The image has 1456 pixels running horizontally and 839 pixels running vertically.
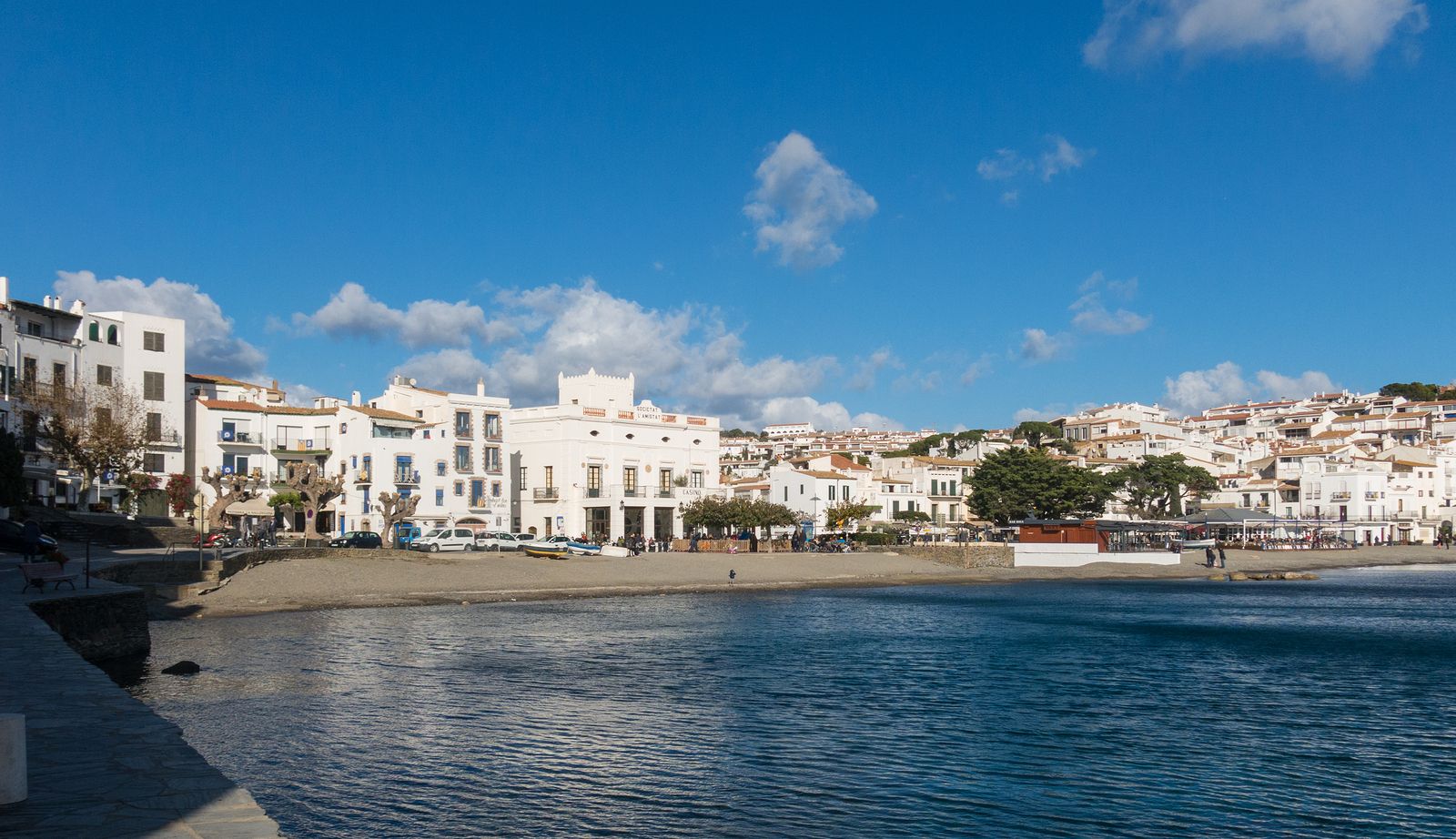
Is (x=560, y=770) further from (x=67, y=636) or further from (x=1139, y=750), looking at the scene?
(x=67, y=636)

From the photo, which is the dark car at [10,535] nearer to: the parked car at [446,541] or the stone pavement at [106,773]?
the parked car at [446,541]

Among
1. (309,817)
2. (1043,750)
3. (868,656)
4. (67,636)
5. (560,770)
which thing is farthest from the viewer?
(868,656)

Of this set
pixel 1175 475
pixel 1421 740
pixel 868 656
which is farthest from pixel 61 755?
pixel 1175 475

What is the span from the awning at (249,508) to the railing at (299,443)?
9.71 meters

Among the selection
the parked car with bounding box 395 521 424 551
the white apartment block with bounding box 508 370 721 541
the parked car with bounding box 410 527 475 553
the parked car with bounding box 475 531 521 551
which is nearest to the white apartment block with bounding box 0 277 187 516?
the parked car with bounding box 395 521 424 551

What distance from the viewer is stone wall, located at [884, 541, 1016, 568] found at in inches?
3593

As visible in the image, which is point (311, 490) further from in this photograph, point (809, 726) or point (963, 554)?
point (809, 726)

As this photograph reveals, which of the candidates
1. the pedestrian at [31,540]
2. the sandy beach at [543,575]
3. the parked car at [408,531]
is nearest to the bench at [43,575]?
the pedestrian at [31,540]

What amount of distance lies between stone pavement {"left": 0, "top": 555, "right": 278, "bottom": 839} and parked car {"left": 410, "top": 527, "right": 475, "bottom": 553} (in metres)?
50.8

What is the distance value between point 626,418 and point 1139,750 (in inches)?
2648

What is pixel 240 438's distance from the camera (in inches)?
3066

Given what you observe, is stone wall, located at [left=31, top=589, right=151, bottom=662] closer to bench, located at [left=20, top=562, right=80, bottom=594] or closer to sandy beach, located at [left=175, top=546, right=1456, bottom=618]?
bench, located at [left=20, top=562, right=80, bottom=594]

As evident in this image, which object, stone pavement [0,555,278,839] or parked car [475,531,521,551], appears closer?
stone pavement [0,555,278,839]

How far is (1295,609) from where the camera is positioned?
58.8 meters
